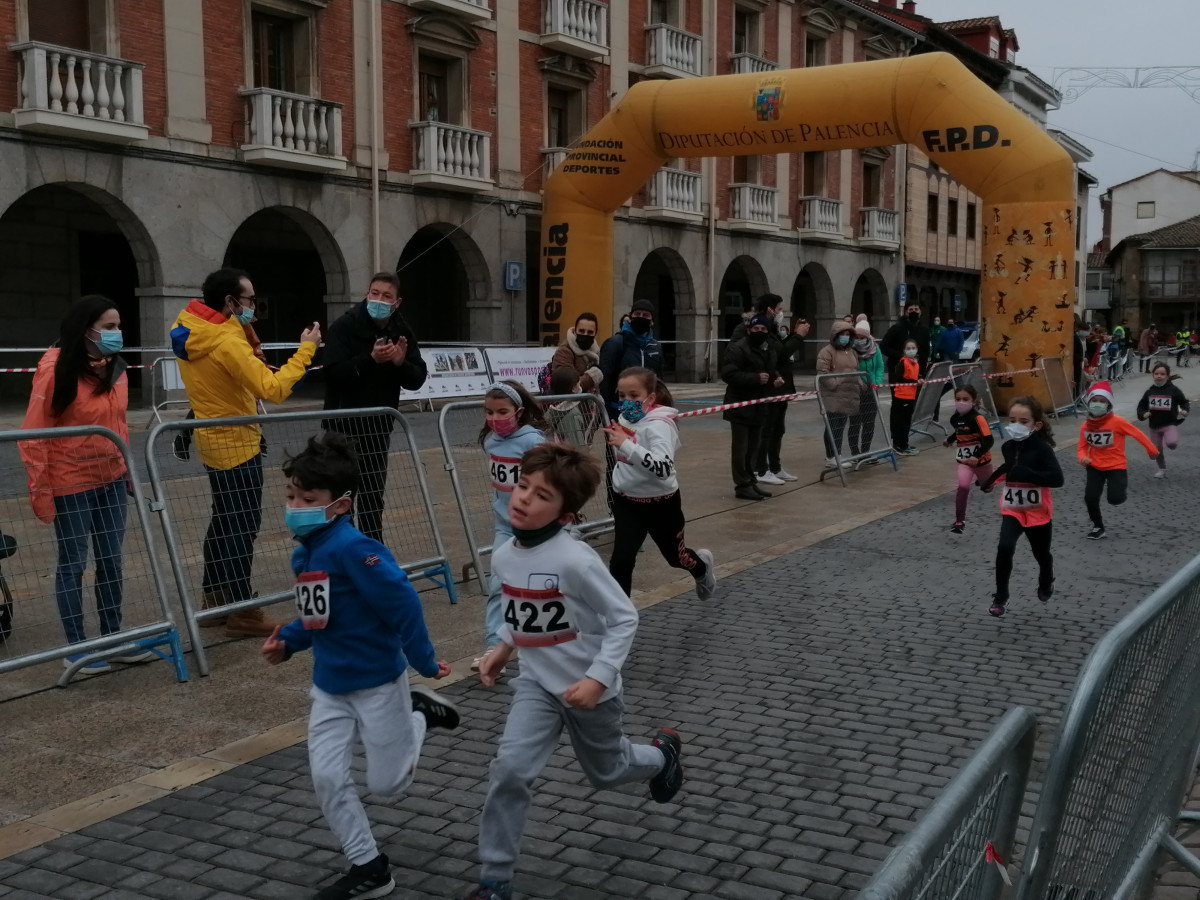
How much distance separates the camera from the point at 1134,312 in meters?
74.3

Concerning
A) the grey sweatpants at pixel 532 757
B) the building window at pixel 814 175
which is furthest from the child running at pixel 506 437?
the building window at pixel 814 175

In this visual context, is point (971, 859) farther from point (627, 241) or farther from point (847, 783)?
point (627, 241)

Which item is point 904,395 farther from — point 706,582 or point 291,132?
point 291,132

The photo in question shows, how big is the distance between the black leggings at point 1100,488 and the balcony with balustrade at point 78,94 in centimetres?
1425

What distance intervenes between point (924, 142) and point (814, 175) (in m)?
18.0

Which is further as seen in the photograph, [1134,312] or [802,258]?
[1134,312]

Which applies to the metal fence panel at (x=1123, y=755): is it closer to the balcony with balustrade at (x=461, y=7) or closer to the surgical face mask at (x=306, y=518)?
the surgical face mask at (x=306, y=518)

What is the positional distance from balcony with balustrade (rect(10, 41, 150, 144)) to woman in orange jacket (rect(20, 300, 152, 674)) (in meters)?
12.7

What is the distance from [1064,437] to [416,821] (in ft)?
50.3

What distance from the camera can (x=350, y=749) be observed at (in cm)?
369

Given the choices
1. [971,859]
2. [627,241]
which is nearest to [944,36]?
[627,241]

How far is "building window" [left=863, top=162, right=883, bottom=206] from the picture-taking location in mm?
37875

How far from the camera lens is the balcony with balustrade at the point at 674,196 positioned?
2833 cm

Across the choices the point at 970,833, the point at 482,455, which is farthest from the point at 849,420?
the point at 970,833
